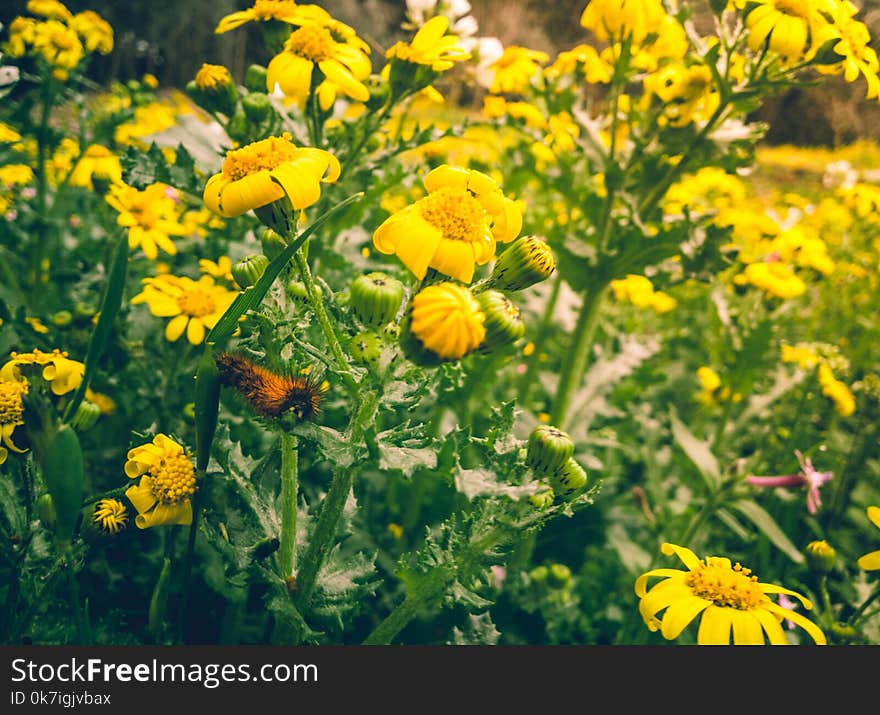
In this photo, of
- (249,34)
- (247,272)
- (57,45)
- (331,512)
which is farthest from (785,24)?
(249,34)

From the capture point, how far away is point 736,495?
6.32 ft

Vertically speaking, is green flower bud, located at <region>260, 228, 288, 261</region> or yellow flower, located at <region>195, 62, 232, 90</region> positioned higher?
yellow flower, located at <region>195, 62, 232, 90</region>

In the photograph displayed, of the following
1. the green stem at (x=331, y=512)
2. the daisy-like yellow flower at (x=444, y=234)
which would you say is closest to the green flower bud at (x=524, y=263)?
the daisy-like yellow flower at (x=444, y=234)

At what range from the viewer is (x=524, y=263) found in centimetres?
105

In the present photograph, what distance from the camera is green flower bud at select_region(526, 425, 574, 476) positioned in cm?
104

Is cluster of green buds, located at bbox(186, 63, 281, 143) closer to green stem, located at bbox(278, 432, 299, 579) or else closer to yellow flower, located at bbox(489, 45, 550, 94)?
green stem, located at bbox(278, 432, 299, 579)

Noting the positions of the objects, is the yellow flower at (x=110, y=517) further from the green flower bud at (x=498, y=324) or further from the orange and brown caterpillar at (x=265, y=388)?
the green flower bud at (x=498, y=324)

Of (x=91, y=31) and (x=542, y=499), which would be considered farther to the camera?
(x=91, y=31)

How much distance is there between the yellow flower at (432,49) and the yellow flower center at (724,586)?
1206mm

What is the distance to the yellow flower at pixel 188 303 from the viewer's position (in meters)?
1.68

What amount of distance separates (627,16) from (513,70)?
0.91 meters

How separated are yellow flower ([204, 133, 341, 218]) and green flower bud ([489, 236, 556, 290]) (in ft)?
1.04

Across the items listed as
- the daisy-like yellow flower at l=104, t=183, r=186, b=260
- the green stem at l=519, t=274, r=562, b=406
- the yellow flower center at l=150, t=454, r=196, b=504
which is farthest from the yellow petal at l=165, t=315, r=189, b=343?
the green stem at l=519, t=274, r=562, b=406

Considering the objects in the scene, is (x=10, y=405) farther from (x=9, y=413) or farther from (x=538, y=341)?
(x=538, y=341)
